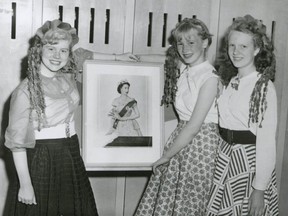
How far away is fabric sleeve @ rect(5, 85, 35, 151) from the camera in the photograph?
173 cm

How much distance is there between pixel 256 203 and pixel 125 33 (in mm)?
1126

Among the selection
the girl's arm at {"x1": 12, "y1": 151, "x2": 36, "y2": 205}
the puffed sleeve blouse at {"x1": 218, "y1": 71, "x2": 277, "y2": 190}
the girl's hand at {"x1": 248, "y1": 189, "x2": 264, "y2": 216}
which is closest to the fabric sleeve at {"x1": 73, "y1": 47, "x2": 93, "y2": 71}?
the girl's arm at {"x1": 12, "y1": 151, "x2": 36, "y2": 205}

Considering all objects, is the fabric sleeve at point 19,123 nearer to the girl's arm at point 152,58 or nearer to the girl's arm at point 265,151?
the girl's arm at point 152,58

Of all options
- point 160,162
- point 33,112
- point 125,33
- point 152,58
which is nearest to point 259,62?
point 152,58

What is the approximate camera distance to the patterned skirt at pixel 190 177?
78.1 inches

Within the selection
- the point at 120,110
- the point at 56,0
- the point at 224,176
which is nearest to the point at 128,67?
the point at 120,110

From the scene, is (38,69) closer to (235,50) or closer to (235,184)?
(235,50)

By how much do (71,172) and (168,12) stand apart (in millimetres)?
1039

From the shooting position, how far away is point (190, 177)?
78.5 inches

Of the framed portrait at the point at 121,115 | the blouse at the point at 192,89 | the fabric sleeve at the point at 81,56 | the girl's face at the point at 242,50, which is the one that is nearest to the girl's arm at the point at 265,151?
the girl's face at the point at 242,50

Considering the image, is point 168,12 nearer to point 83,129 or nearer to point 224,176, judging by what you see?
point 83,129

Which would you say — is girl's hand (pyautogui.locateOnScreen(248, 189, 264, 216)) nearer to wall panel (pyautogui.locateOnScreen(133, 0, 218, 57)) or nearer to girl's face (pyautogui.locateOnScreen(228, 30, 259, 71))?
girl's face (pyautogui.locateOnScreen(228, 30, 259, 71))

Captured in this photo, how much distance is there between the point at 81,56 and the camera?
2107 mm

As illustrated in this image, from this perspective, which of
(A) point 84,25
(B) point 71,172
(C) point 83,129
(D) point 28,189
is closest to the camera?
(D) point 28,189
